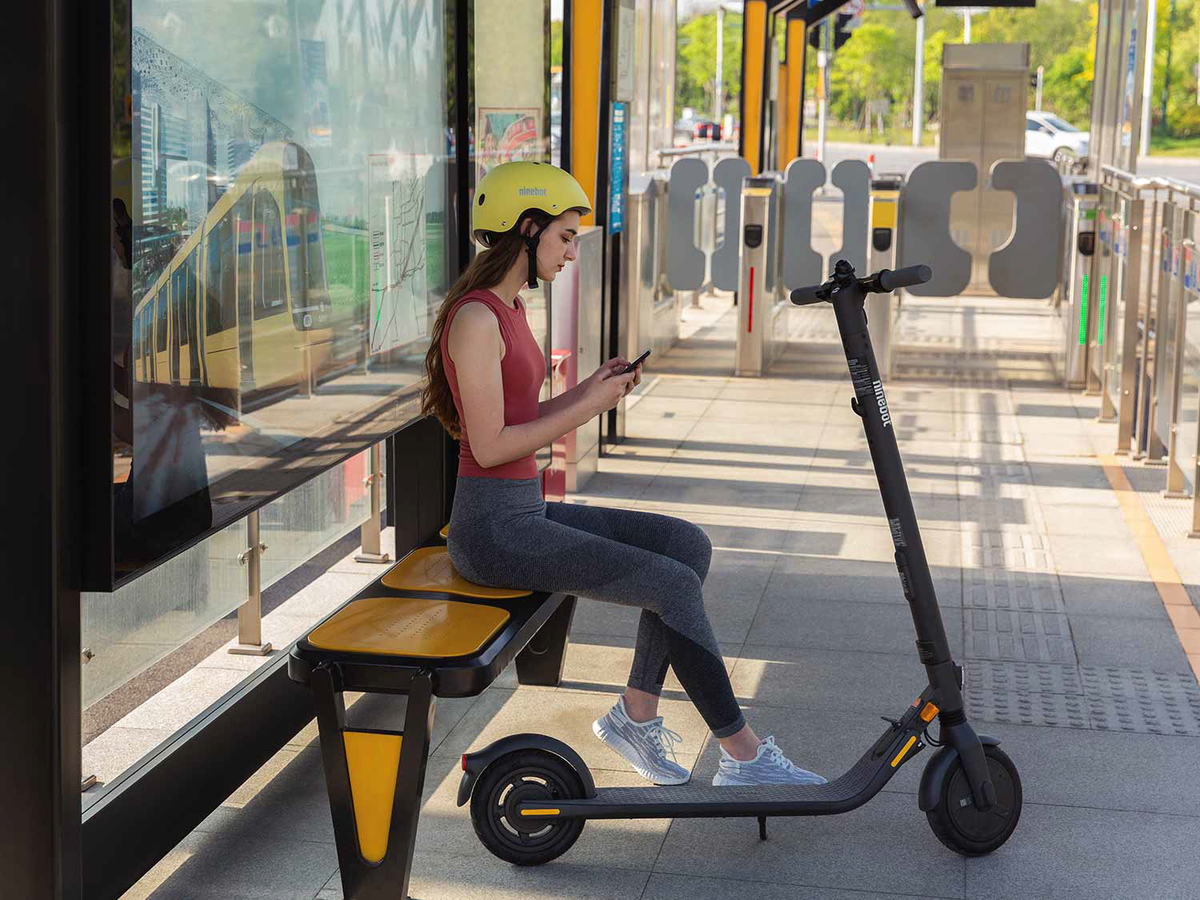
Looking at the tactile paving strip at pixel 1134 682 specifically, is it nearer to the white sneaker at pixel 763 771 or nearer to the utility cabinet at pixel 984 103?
the white sneaker at pixel 763 771

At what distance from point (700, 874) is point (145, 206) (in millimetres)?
1735

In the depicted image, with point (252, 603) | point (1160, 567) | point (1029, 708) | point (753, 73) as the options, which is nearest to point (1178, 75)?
point (753, 73)

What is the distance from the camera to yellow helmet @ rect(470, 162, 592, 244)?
3.31 m

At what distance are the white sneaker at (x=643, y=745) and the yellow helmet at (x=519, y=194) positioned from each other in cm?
113

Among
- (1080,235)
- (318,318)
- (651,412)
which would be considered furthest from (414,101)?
(1080,235)

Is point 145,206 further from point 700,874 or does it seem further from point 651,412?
point 651,412

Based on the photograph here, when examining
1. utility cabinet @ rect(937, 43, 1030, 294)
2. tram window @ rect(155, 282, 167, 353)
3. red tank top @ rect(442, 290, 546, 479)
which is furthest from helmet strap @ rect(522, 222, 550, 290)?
utility cabinet @ rect(937, 43, 1030, 294)

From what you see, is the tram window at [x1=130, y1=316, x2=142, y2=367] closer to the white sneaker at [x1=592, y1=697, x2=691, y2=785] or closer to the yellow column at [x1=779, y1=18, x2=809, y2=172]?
the white sneaker at [x1=592, y1=697, x2=691, y2=785]

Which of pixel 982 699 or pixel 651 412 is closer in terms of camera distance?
pixel 982 699

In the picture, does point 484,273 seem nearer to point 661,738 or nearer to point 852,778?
point 661,738

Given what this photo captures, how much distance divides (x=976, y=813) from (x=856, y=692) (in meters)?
1.08

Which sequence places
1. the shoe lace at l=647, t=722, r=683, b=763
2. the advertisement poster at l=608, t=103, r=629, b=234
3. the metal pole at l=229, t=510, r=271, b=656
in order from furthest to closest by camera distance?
the advertisement poster at l=608, t=103, r=629, b=234, the metal pole at l=229, t=510, r=271, b=656, the shoe lace at l=647, t=722, r=683, b=763

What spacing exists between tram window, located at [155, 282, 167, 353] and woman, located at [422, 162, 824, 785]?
758 mm

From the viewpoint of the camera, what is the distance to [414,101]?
13.3 ft
